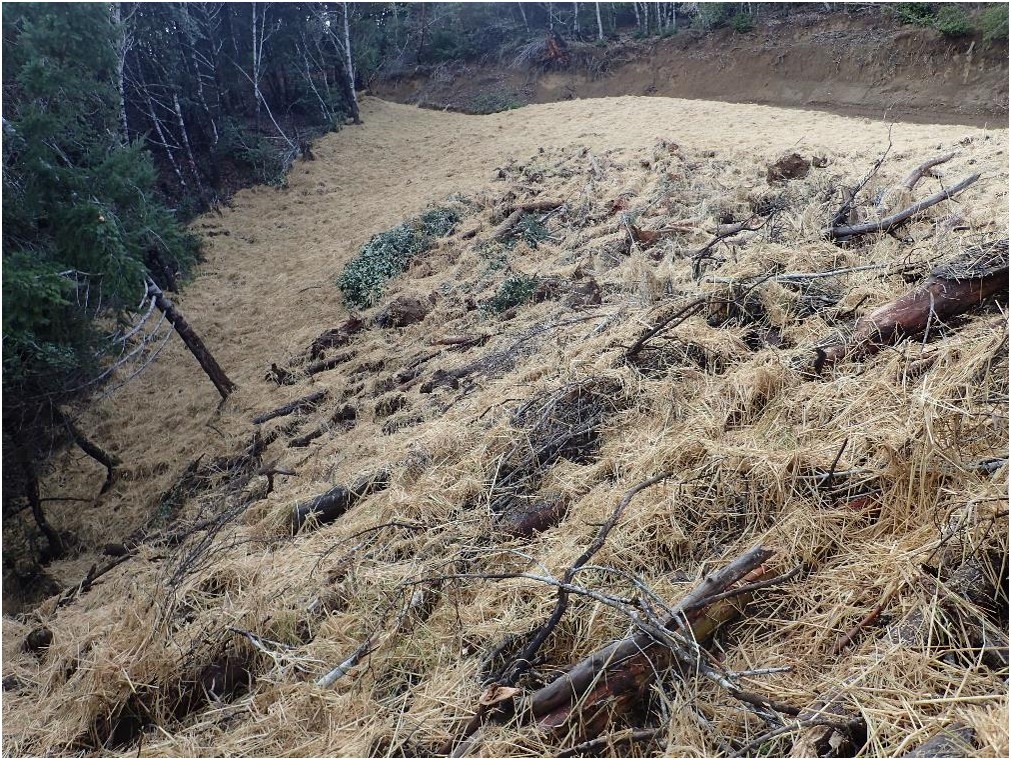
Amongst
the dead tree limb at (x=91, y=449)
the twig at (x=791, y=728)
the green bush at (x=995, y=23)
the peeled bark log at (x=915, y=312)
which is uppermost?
the green bush at (x=995, y=23)

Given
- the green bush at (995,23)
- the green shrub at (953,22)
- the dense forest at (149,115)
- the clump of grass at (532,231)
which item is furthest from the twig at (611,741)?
the green shrub at (953,22)

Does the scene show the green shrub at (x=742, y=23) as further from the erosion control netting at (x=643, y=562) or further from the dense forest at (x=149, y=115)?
the erosion control netting at (x=643, y=562)

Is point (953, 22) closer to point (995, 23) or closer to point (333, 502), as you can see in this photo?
point (995, 23)

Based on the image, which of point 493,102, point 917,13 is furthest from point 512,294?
point 493,102

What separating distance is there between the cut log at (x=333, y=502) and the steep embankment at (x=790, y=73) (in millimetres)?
13585

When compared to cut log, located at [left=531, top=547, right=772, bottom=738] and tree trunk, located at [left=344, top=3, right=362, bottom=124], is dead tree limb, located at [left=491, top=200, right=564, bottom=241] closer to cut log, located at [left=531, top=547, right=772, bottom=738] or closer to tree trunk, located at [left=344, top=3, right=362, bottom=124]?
cut log, located at [left=531, top=547, right=772, bottom=738]

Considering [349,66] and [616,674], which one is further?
[349,66]

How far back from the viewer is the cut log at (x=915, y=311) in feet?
9.30

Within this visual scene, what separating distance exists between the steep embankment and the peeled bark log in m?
12.0

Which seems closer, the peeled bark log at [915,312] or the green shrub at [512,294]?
the peeled bark log at [915,312]

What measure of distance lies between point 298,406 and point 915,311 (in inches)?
231

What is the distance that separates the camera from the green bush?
1323 centimetres

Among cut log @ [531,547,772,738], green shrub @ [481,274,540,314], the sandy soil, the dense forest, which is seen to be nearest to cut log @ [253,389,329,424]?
the sandy soil

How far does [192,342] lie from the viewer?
7.97 metres
